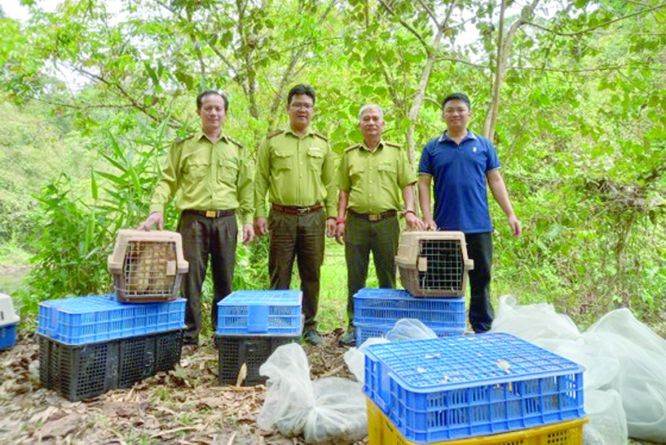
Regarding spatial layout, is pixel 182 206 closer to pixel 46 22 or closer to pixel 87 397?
pixel 87 397

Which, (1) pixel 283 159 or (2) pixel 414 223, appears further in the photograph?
(1) pixel 283 159

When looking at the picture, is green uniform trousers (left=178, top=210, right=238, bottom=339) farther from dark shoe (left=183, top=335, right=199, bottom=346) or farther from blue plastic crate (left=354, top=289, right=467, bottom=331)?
blue plastic crate (left=354, top=289, right=467, bottom=331)

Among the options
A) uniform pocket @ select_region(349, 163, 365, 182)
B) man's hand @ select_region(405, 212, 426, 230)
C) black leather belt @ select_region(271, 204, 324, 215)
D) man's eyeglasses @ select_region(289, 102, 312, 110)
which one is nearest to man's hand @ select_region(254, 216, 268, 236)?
black leather belt @ select_region(271, 204, 324, 215)

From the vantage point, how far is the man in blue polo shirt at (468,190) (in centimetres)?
292

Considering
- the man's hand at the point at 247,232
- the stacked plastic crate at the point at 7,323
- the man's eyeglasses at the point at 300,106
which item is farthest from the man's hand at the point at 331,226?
the stacked plastic crate at the point at 7,323

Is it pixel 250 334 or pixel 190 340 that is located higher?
pixel 250 334

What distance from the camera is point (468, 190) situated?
9.58 feet

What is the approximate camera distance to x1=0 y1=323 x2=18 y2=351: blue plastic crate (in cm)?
303

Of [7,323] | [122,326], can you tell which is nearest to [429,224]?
[122,326]

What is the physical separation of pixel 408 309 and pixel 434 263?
0.31 meters

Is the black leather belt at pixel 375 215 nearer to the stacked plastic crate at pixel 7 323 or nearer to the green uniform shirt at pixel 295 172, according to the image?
the green uniform shirt at pixel 295 172

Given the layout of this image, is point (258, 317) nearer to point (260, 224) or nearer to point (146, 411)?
point (146, 411)

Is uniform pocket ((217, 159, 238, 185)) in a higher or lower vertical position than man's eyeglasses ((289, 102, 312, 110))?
lower

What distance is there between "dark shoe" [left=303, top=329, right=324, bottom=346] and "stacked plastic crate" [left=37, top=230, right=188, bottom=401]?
2.93 feet
